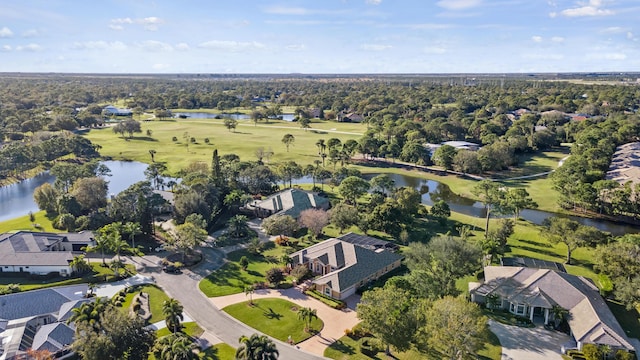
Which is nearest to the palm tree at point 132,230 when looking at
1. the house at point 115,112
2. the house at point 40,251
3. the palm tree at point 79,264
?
the house at point 40,251

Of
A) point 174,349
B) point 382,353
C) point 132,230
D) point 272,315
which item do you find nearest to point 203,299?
point 272,315

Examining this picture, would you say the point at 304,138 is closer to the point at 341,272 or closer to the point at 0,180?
the point at 0,180

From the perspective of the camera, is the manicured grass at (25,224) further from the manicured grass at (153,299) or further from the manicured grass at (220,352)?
the manicured grass at (220,352)

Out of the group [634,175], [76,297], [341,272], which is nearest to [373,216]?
[341,272]

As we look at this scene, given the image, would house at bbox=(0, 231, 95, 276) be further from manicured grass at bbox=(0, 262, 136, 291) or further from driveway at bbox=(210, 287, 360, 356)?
driveway at bbox=(210, 287, 360, 356)

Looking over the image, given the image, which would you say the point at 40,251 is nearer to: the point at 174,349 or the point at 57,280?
the point at 57,280

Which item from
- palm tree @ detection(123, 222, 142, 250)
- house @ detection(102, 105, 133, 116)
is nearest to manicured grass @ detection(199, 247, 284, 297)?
palm tree @ detection(123, 222, 142, 250)
